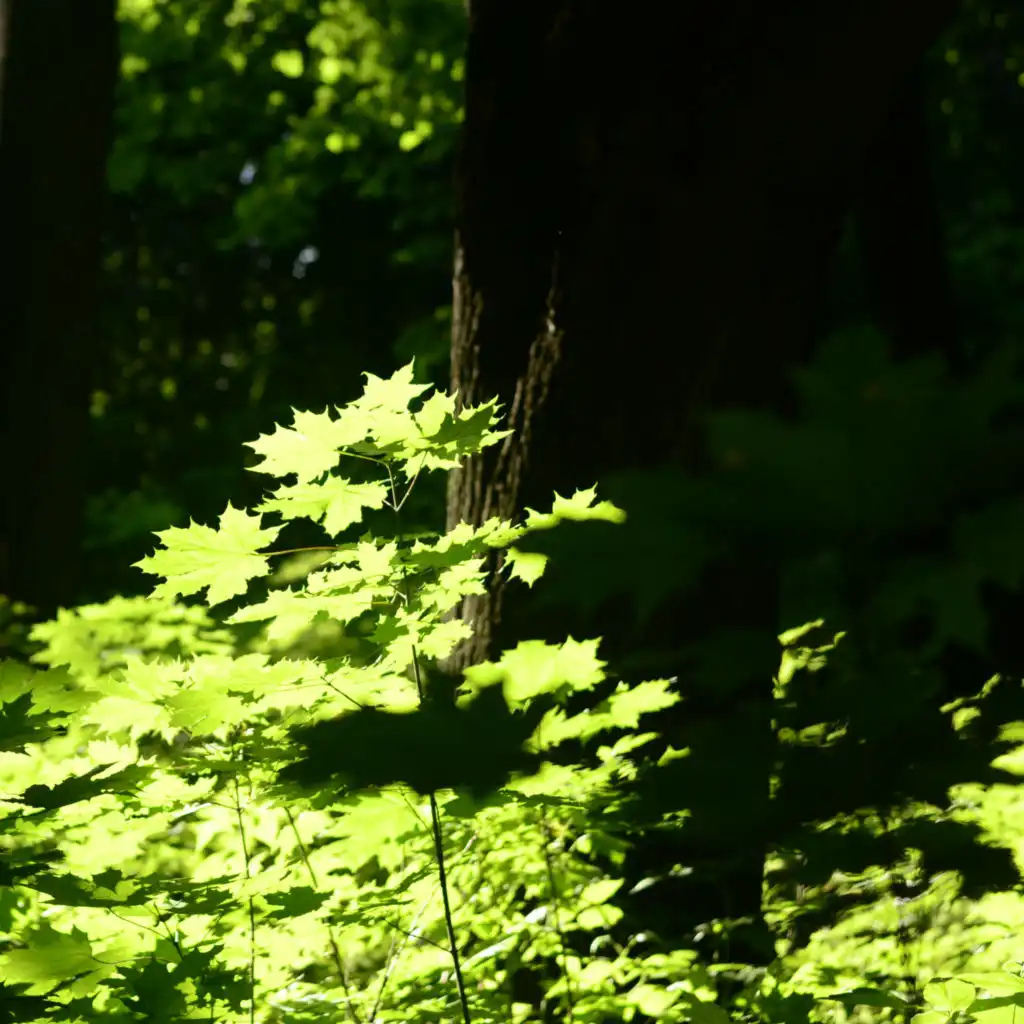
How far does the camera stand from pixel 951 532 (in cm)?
70

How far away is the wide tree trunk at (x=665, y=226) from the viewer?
7.79 feet

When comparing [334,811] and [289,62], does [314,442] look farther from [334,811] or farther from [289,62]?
[289,62]

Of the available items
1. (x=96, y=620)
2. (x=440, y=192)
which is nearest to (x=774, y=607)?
(x=96, y=620)

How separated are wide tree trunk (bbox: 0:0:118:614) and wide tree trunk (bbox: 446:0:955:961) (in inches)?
144

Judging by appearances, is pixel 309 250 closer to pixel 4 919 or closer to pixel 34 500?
pixel 34 500

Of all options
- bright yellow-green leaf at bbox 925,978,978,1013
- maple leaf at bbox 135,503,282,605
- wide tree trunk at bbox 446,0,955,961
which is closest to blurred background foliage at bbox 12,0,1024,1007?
bright yellow-green leaf at bbox 925,978,978,1013

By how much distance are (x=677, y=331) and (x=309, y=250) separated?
9691 mm

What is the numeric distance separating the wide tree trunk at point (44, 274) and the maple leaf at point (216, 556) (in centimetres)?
408

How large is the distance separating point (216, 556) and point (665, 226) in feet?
4.29

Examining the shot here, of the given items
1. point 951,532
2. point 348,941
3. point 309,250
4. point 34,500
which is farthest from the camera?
point 309,250

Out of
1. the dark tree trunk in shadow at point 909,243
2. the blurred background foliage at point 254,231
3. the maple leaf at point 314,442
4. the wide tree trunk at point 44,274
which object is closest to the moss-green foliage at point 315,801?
the maple leaf at point 314,442

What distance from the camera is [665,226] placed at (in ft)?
8.05

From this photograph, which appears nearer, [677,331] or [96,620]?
[677,331]

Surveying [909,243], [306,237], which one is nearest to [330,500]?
[909,243]
